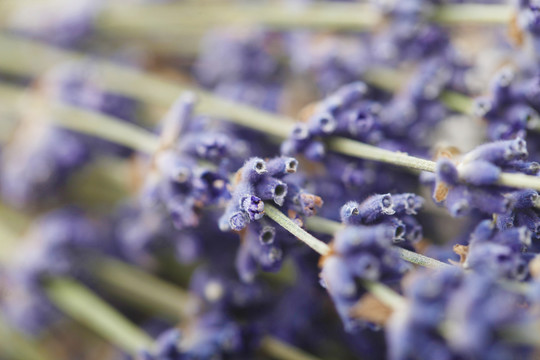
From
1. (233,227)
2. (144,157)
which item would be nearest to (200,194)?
(233,227)

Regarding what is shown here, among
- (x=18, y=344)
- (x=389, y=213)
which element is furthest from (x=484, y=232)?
(x=18, y=344)

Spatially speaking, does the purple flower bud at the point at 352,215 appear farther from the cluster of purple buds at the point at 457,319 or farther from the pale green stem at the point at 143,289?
the pale green stem at the point at 143,289

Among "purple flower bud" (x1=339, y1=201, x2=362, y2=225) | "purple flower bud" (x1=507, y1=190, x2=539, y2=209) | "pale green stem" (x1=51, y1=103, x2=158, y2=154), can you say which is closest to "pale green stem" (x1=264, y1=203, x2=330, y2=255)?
"purple flower bud" (x1=339, y1=201, x2=362, y2=225)

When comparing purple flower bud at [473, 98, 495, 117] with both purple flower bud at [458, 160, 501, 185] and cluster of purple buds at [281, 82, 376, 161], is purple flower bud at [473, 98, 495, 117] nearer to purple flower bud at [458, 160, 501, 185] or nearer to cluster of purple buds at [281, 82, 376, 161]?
cluster of purple buds at [281, 82, 376, 161]

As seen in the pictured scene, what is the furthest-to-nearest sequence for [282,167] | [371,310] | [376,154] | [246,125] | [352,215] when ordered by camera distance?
[246,125] < [376,154] < [282,167] < [352,215] < [371,310]

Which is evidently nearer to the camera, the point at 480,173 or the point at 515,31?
the point at 480,173

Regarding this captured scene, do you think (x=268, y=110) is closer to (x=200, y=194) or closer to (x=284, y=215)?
(x=200, y=194)

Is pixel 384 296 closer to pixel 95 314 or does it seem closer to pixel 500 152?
pixel 500 152
